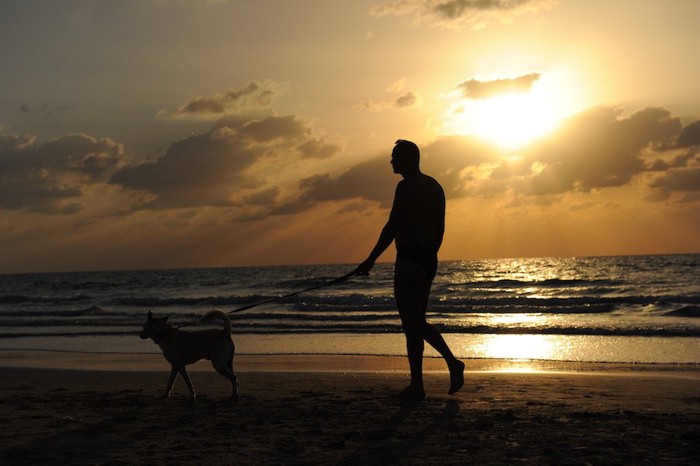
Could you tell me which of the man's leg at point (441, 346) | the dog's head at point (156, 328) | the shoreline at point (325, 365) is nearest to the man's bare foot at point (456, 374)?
the man's leg at point (441, 346)

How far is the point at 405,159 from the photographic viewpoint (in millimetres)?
6668

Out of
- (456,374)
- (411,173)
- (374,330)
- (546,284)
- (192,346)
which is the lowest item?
(374,330)

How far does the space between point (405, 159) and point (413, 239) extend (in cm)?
71

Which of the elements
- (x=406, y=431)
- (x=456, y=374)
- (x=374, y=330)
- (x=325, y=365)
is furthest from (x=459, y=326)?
(x=406, y=431)

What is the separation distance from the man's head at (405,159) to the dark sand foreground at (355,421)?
203 centimetres

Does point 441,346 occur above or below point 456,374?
above

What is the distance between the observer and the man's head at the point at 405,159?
6.67 metres

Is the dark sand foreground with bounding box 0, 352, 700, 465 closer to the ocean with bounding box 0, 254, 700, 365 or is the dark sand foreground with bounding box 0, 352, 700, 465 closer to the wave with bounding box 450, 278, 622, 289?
the ocean with bounding box 0, 254, 700, 365

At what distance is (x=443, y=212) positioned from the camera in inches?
264

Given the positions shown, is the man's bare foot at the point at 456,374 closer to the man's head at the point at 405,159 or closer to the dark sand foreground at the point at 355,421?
the dark sand foreground at the point at 355,421

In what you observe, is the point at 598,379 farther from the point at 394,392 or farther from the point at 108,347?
the point at 108,347

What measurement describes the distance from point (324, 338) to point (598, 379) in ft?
26.8

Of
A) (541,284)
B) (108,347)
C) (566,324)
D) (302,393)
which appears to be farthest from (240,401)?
(541,284)

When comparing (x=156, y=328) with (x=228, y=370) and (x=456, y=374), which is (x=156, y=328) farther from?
(x=456, y=374)
